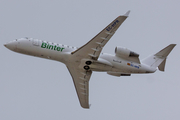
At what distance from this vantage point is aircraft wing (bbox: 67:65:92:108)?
131 feet

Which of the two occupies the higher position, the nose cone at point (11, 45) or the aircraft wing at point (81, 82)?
the nose cone at point (11, 45)

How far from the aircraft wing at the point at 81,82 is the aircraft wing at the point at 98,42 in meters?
2.81

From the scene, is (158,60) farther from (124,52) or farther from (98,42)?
(98,42)

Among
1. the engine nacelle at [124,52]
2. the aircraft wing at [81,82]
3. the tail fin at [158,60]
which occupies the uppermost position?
the engine nacelle at [124,52]

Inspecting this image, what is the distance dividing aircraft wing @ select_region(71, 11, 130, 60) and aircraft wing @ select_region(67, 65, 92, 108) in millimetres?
2806

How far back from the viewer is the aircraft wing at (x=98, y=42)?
33.7 m

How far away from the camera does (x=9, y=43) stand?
38062 millimetres

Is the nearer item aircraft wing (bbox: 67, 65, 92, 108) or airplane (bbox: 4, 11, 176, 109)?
airplane (bbox: 4, 11, 176, 109)

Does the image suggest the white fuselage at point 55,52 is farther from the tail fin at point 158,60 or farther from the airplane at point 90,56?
the tail fin at point 158,60

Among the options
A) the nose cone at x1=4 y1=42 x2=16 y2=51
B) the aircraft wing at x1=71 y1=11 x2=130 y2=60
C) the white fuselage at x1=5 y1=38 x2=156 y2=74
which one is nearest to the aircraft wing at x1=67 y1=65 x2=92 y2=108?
the white fuselage at x1=5 y1=38 x2=156 y2=74

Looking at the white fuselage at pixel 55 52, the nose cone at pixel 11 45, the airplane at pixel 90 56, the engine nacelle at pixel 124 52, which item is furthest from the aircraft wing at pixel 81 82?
the nose cone at pixel 11 45

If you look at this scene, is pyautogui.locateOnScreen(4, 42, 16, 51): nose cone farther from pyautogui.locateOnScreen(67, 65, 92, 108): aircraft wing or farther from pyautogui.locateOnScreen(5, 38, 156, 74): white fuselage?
pyautogui.locateOnScreen(67, 65, 92, 108): aircraft wing

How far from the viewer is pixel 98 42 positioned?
36.0m

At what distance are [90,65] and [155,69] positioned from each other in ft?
29.9
